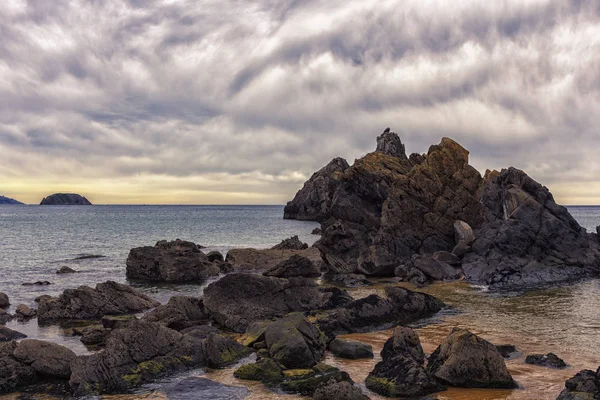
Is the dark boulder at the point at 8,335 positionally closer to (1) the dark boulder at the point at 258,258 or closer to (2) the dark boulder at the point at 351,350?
(2) the dark boulder at the point at 351,350

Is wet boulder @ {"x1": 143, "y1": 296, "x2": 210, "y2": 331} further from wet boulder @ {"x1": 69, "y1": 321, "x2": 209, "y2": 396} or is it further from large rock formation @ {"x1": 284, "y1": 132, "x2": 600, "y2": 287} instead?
large rock formation @ {"x1": 284, "y1": 132, "x2": 600, "y2": 287}

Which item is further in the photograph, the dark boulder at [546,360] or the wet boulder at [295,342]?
the dark boulder at [546,360]

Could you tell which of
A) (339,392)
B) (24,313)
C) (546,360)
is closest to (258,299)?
(24,313)

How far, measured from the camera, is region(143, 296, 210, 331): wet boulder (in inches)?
1035

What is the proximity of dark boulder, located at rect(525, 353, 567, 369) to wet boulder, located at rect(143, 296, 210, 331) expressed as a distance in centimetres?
1619

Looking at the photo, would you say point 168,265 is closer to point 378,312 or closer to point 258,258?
point 258,258

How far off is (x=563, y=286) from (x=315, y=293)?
2022 centimetres

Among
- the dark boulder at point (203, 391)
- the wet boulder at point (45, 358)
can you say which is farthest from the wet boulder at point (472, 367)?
the wet boulder at point (45, 358)

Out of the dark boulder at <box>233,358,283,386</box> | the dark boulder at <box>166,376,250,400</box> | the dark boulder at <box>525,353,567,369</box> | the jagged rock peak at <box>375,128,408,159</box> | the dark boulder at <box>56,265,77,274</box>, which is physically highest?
the jagged rock peak at <box>375,128,408,159</box>

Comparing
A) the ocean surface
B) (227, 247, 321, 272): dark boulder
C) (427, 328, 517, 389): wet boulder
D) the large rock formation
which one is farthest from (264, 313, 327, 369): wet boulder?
(227, 247, 321, 272): dark boulder

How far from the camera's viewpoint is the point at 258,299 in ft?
94.9

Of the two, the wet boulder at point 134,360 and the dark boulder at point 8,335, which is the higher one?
the wet boulder at point 134,360

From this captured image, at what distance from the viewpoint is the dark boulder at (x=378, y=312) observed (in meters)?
25.7

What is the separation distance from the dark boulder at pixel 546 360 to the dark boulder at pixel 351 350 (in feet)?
19.8
